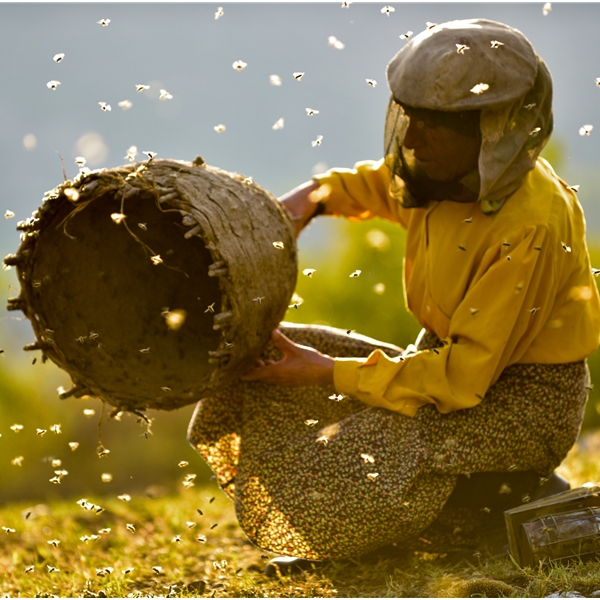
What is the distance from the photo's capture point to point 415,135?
3.26m

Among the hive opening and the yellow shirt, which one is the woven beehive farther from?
the yellow shirt

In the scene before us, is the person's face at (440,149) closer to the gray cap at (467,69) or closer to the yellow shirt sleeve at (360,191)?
the gray cap at (467,69)

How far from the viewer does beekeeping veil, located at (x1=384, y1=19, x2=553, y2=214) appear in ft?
10.00

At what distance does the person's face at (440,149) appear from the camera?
3.20 meters

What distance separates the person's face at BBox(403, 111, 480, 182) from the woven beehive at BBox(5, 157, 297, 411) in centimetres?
72

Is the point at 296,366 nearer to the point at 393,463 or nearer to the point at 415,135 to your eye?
the point at 393,463

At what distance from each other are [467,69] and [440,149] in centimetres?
34

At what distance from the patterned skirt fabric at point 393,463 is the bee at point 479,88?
1.19 meters

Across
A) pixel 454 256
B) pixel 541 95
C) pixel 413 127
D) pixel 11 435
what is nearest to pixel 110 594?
pixel 454 256

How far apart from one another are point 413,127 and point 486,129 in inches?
11.9

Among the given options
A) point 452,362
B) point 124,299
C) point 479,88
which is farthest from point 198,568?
point 479,88

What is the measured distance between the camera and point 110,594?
140 inches

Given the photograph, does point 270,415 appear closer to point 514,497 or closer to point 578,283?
point 514,497

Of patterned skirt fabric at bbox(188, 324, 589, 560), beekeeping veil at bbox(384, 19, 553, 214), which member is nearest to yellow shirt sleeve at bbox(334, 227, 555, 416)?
patterned skirt fabric at bbox(188, 324, 589, 560)
